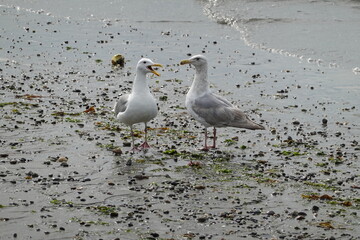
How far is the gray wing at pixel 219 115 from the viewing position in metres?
12.8

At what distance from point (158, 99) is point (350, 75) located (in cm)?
563

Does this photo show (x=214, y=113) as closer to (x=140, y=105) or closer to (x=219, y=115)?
(x=219, y=115)

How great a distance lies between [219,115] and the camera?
12.8 meters

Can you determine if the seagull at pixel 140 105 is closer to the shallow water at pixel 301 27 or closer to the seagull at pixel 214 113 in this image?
the seagull at pixel 214 113

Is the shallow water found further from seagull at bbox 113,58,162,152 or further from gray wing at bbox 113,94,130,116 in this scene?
gray wing at bbox 113,94,130,116

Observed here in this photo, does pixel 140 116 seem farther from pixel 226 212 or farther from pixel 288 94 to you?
pixel 288 94

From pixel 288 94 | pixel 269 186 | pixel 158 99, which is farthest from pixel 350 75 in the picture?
pixel 269 186

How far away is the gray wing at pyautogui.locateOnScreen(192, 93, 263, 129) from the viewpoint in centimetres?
1282

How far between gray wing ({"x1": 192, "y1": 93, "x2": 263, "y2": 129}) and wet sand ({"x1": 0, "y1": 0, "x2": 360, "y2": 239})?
16.0 inches

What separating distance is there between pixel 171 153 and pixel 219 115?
4.20 ft

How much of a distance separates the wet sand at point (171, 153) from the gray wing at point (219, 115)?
0.41 meters

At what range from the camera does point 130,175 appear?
35.9ft

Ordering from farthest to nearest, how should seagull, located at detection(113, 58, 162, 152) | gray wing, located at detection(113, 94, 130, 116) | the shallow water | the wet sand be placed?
the shallow water → gray wing, located at detection(113, 94, 130, 116) → seagull, located at detection(113, 58, 162, 152) → the wet sand

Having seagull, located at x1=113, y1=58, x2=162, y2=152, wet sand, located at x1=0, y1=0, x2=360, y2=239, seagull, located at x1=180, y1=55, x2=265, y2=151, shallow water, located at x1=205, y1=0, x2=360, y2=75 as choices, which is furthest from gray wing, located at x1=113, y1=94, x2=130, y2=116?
shallow water, located at x1=205, y1=0, x2=360, y2=75
